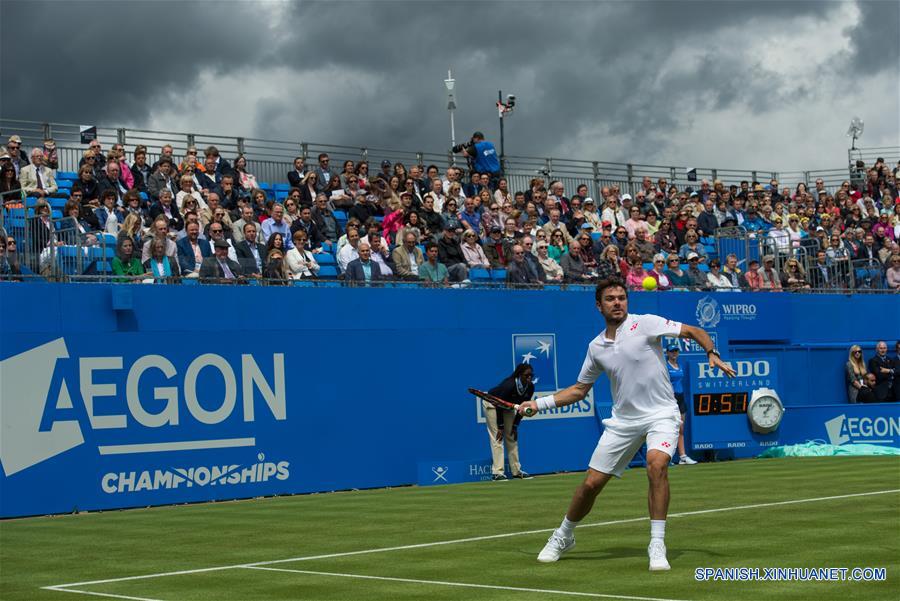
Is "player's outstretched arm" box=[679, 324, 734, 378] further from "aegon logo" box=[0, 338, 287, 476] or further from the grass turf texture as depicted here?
"aegon logo" box=[0, 338, 287, 476]

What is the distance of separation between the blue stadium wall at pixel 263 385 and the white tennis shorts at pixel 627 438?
11053 millimetres

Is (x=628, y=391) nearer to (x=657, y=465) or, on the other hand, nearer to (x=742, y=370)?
(x=657, y=465)

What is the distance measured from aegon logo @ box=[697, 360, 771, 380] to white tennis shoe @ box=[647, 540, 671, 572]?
56.8 feet

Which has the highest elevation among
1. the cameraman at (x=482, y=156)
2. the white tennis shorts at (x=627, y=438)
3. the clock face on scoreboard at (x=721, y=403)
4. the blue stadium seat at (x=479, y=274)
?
Result: the cameraman at (x=482, y=156)

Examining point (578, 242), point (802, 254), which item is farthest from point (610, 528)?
point (802, 254)

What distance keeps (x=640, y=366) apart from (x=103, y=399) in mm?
11516

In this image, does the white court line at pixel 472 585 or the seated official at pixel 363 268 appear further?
the seated official at pixel 363 268

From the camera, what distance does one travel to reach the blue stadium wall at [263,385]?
19.0 m

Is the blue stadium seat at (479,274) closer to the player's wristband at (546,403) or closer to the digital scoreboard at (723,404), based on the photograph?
the digital scoreboard at (723,404)

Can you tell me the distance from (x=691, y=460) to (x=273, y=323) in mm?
9783

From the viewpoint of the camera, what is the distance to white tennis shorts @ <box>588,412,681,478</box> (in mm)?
10258

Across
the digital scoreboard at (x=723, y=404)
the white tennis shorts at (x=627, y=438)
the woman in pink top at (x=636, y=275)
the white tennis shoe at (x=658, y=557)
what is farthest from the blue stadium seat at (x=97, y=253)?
the digital scoreboard at (x=723, y=404)

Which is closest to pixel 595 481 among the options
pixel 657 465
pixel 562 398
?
pixel 657 465

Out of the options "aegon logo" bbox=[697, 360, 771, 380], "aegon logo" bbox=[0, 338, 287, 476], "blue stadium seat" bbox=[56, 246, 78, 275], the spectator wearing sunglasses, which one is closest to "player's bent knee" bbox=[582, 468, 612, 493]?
"aegon logo" bbox=[0, 338, 287, 476]
